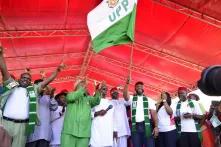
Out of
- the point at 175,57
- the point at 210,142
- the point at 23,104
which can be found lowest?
the point at 210,142

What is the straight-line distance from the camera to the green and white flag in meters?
4.20

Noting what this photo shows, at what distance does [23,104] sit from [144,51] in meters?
7.74

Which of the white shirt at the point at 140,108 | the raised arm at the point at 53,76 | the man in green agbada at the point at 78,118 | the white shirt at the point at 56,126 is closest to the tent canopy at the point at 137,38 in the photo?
the white shirt at the point at 140,108

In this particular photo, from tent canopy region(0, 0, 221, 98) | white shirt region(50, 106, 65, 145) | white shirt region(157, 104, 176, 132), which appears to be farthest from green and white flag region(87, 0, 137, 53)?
tent canopy region(0, 0, 221, 98)

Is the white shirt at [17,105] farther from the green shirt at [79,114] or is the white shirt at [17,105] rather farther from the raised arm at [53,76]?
the green shirt at [79,114]

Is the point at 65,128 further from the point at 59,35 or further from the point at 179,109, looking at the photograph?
the point at 59,35

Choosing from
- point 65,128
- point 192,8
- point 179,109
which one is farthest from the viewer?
point 192,8

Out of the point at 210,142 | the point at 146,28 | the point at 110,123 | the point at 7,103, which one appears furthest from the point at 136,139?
the point at 146,28

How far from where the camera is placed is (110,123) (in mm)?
4555

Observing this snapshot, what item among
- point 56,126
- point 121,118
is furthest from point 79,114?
point 121,118

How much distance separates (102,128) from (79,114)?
1.37 feet

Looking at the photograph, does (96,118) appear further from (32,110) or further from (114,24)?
(114,24)

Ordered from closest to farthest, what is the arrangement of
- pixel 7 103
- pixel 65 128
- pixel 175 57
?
pixel 7 103 → pixel 65 128 → pixel 175 57

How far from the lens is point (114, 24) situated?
14.0ft
